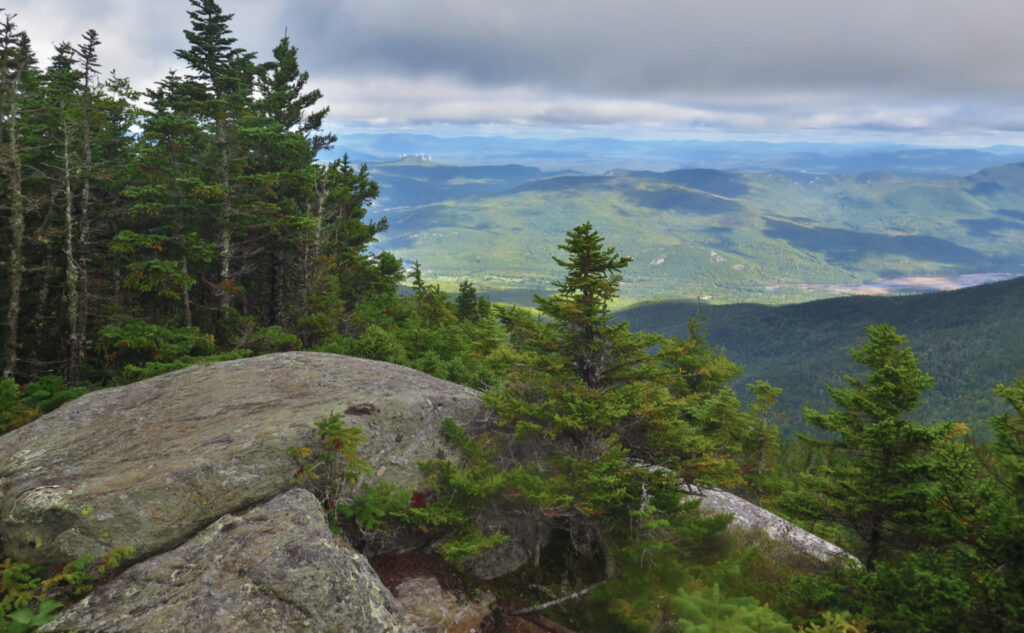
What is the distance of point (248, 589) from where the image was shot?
7.58m

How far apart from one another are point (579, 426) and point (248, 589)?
7649 millimetres

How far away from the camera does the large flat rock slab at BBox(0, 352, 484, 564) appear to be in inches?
339

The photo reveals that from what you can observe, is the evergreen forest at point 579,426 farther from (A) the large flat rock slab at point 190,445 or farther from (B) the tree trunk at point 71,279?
(A) the large flat rock slab at point 190,445

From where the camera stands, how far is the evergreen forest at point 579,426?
9.19m

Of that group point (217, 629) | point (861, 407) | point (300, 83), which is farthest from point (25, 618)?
point (300, 83)

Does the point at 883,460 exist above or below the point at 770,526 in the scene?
above

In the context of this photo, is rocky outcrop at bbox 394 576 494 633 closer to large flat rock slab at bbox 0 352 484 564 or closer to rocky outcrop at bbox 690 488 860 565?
large flat rock slab at bbox 0 352 484 564

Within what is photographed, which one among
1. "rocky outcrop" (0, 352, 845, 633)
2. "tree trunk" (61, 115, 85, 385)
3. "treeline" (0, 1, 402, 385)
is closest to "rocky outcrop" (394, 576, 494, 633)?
"rocky outcrop" (0, 352, 845, 633)

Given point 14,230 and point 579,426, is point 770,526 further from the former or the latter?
point 14,230

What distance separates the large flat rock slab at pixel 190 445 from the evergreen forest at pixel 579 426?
89 centimetres

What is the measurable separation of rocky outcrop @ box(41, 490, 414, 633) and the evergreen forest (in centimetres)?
106

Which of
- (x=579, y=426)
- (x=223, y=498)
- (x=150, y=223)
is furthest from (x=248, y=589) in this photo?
(x=150, y=223)

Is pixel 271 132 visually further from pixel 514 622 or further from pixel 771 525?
pixel 771 525

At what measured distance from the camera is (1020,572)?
8.15 meters
